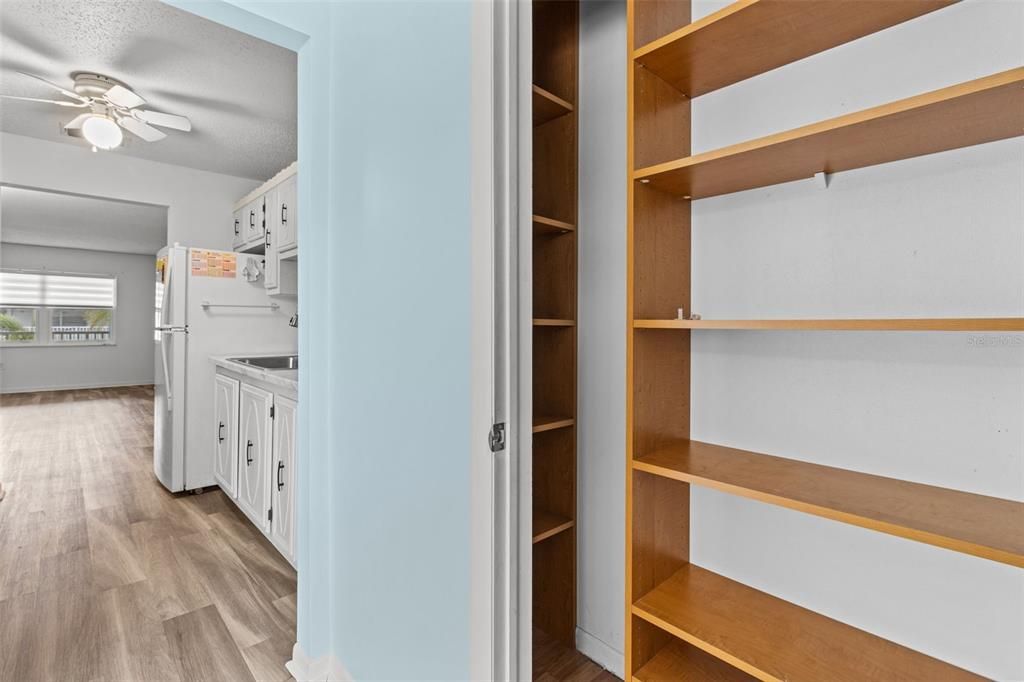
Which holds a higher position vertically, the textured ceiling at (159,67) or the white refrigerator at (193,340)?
the textured ceiling at (159,67)

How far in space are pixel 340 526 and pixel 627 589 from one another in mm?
932

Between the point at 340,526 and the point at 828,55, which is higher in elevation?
the point at 828,55

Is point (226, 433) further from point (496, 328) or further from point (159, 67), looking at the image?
point (496, 328)

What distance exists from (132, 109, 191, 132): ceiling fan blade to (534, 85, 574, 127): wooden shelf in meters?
2.35

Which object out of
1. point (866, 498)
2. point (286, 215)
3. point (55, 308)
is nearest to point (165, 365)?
point (286, 215)

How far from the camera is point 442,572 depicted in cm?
114

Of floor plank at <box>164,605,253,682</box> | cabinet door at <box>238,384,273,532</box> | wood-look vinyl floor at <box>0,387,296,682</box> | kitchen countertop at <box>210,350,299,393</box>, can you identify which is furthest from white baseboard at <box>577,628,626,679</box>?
cabinet door at <box>238,384,273,532</box>

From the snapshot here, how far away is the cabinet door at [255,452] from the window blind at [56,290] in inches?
300

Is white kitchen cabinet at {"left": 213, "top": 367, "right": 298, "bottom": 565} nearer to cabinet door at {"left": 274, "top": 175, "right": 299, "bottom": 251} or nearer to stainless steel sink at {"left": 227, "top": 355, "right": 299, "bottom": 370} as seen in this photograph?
stainless steel sink at {"left": 227, "top": 355, "right": 299, "bottom": 370}

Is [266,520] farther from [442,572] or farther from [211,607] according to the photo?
[442,572]

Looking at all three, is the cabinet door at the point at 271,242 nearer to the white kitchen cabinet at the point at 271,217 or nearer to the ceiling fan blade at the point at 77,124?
the white kitchen cabinet at the point at 271,217

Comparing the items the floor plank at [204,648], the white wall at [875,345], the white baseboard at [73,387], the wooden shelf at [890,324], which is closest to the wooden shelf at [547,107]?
the white wall at [875,345]

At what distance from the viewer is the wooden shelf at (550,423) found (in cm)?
163

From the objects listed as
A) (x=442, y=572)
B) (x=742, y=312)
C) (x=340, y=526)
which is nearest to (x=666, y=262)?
(x=742, y=312)
